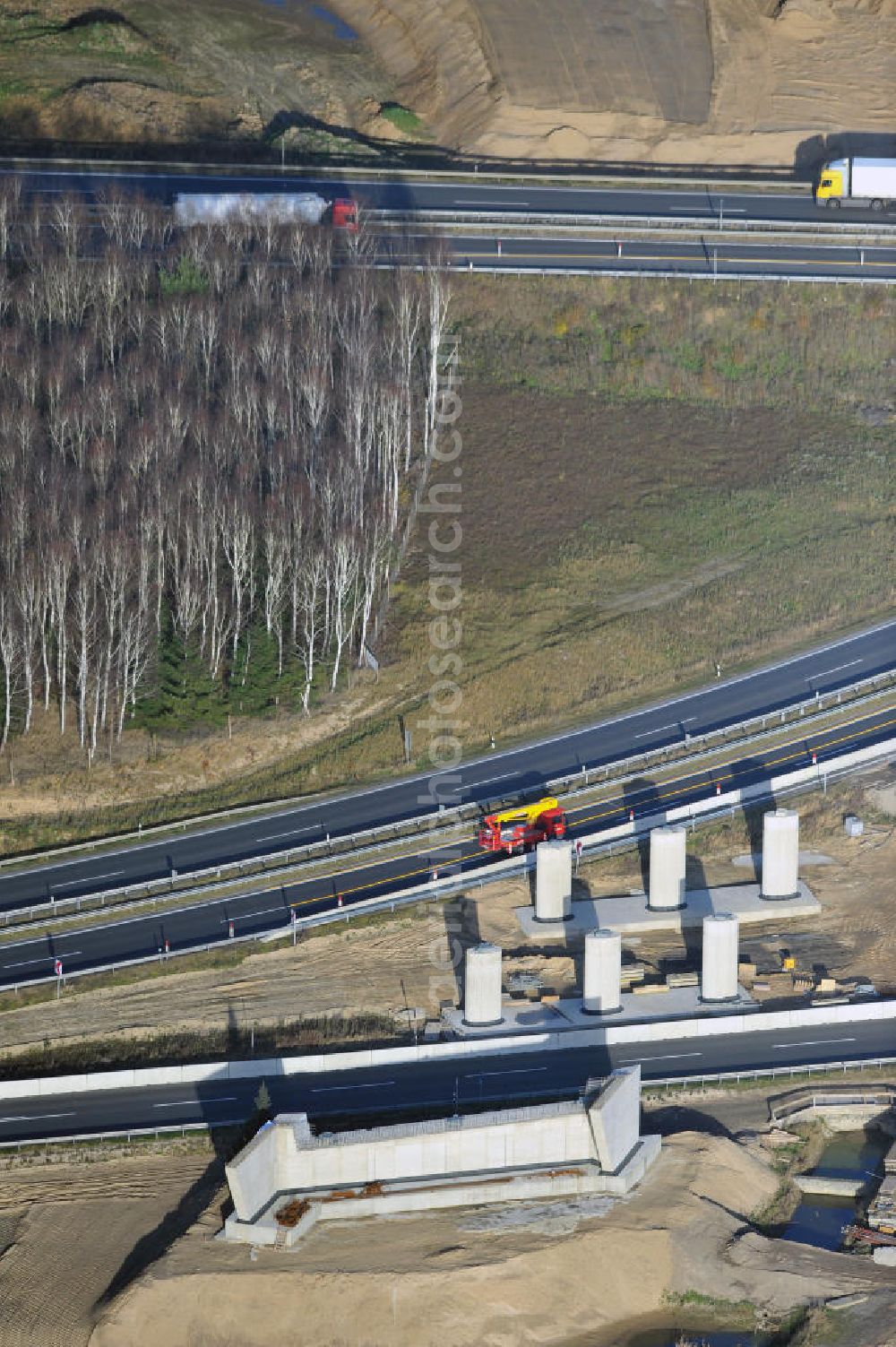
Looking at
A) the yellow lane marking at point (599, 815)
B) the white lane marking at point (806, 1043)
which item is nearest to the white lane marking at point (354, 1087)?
the yellow lane marking at point (599, 815)

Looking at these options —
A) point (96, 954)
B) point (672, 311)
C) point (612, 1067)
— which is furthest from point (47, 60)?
point (612, 1067)

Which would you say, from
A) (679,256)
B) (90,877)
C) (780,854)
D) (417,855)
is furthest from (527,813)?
(679,256)

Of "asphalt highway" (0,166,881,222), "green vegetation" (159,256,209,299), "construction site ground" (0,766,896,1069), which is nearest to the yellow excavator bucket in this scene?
"construction site ground" (0,766,896,1069)

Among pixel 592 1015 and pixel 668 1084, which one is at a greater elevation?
pixel 592 1015

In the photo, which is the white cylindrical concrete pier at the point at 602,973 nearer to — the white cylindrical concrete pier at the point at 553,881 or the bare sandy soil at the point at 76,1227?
the white cylindrical concrete pier at the point at 553,881

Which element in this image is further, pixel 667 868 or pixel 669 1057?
pixel 667 868

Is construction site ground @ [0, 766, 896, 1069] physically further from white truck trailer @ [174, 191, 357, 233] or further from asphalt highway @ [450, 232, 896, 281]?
white truck trailer @ [174, 191, 357, 233]

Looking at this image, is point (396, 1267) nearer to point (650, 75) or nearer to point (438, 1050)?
point (438, 1050)
